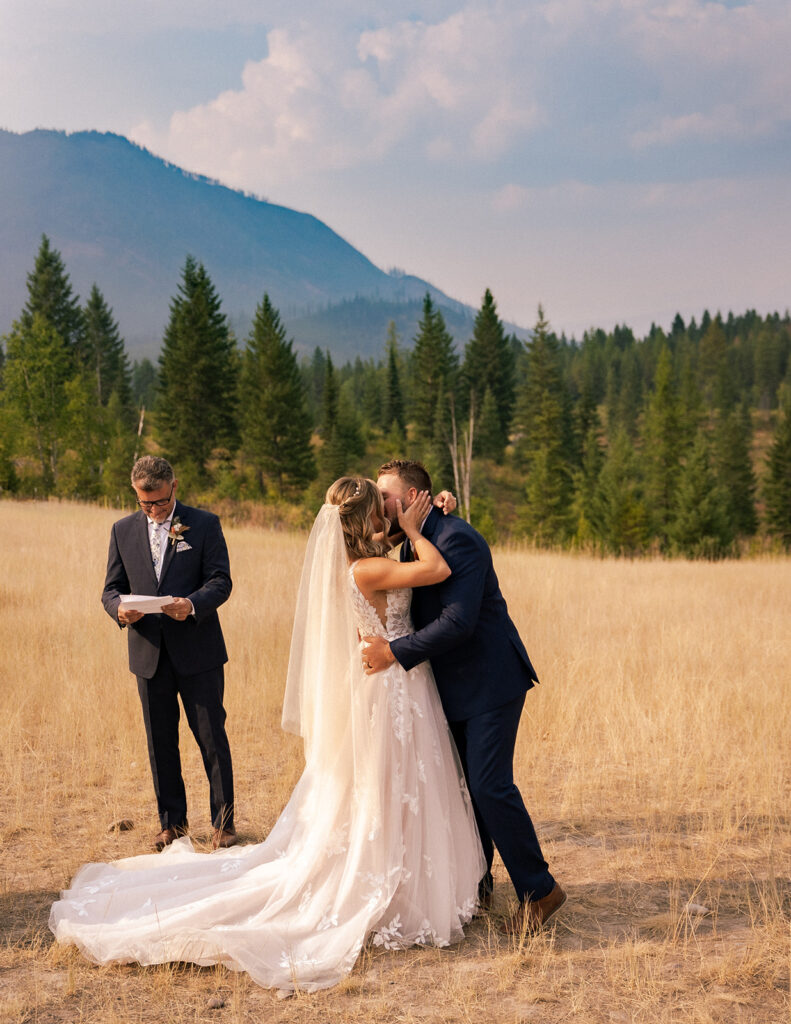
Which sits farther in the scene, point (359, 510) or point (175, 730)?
point (175, 730)

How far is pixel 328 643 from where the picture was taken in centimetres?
427

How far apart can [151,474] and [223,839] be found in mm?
2273

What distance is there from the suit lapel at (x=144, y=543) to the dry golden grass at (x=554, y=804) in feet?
5.71

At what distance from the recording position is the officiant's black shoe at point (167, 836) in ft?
17.2

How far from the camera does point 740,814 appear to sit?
587 cm

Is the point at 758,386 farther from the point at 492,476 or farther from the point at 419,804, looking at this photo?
the point at 419,804

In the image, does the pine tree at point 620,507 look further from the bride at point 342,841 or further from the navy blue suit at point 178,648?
the bride at point 342,841

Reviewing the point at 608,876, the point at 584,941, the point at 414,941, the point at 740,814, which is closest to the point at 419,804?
the point at 414,941

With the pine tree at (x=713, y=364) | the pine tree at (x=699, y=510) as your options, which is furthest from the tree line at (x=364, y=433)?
the pine tree at (x=713, y=364)

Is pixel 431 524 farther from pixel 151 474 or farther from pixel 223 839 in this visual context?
pixel 223 839

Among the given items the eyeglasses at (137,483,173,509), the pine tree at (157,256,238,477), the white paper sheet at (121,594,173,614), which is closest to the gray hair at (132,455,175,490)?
the eyeglasses at (137,483,173,509)

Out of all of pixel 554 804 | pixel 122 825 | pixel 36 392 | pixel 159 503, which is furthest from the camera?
pixel 36 392

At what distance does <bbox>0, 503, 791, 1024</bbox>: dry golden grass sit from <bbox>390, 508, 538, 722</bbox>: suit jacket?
3.78 ft

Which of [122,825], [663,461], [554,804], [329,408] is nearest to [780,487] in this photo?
[663,461]
